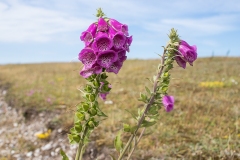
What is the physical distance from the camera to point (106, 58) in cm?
300

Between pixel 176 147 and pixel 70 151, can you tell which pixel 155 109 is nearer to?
pixel 176 147

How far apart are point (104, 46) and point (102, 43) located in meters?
0.04

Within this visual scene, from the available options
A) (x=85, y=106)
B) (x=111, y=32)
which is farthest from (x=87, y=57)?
(x=85, y=106)

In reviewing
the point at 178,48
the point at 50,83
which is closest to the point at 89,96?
the point at 178,48

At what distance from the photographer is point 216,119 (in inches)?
304

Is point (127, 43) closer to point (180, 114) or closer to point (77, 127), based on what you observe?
point (77, 127)

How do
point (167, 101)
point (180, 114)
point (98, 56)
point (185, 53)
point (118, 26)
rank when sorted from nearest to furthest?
1. point (98, 56)
2. point (118, 26)
3. point (185, 53)
4. point (167, 101)
5. point (180, 114)

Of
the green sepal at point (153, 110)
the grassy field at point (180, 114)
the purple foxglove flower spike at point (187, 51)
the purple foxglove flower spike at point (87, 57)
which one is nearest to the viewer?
the purple foxglove flower spike at point (87, 57)

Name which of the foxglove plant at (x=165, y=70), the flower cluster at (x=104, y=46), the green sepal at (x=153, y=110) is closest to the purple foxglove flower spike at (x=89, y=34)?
the flower cluster at (x=104, y=46)

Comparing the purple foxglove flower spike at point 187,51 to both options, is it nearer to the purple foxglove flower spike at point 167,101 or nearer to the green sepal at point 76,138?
the purple foxglove flower spike at point 167,101

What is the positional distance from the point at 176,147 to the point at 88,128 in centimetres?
322

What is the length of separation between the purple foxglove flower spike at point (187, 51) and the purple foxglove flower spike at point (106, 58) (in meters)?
0.80

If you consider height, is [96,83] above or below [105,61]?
below

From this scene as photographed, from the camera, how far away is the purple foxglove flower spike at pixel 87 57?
307 centimetres
